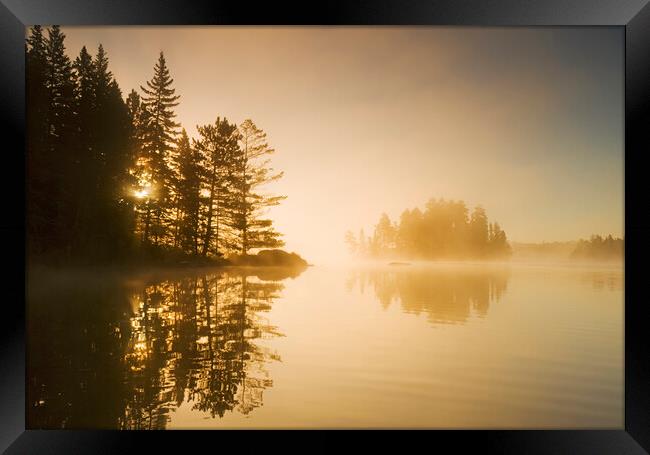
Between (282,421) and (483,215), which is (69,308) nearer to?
(282,421)

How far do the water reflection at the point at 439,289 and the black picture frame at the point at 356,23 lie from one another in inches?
67.0

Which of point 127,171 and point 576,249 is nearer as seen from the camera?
point 576,249

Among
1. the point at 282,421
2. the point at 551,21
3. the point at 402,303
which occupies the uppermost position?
the point at 551,21

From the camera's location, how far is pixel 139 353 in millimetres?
4742

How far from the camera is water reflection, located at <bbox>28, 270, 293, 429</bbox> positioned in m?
4.28

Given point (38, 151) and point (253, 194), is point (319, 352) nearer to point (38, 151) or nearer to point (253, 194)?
point (253, 194)

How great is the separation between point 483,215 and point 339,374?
8.49ft

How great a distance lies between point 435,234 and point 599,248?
189 cm

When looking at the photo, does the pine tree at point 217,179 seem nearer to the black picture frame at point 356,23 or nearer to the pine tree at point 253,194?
the pine tree at point 253,194

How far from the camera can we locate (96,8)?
4078 millimetres

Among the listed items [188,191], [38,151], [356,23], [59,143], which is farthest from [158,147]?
[356,23]

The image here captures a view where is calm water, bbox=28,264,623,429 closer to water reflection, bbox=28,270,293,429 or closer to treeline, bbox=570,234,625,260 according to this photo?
water reflection, bbox=28,270,293,429

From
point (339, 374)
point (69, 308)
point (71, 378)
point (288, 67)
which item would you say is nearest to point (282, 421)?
point (339, 374)

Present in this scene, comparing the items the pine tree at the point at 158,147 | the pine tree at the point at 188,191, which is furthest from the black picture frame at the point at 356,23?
the pine tree at the point at 188,191
